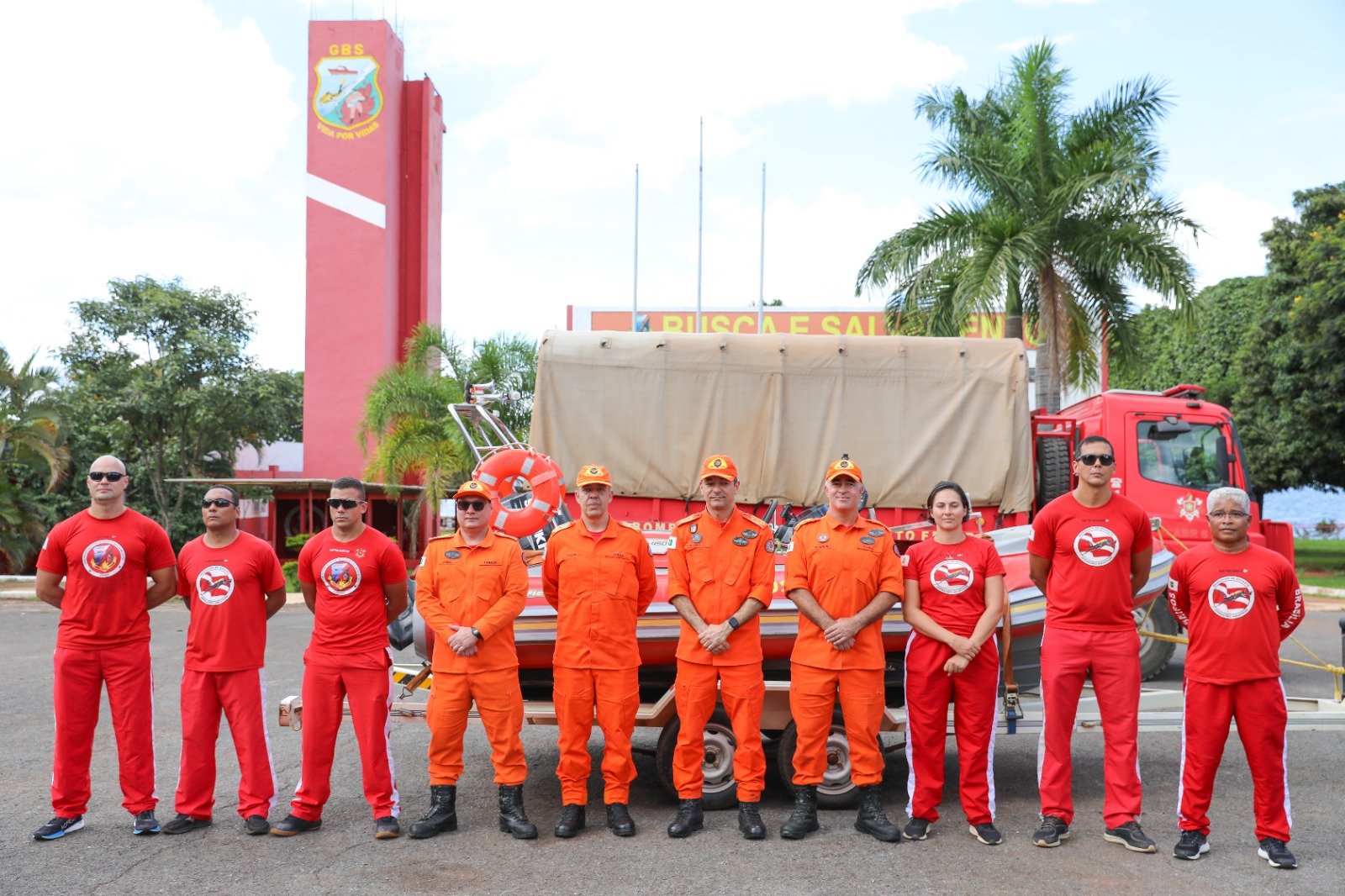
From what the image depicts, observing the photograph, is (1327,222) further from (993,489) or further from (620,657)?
(620,657)

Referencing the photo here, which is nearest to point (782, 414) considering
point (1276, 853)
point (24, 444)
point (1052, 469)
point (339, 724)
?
point (1052, 469)

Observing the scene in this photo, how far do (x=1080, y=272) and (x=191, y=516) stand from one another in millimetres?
20262

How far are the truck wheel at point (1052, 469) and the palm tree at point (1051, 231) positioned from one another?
6.88 meters

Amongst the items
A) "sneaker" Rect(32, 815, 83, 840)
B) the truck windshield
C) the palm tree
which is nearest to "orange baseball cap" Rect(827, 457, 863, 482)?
"sneaker" Rect(32, 815, 83, 840)

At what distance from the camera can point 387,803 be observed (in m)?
5.94

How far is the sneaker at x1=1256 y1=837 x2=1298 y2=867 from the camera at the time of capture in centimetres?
534

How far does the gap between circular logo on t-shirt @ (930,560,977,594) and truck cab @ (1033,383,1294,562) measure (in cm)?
568

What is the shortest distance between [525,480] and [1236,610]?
4.51 m

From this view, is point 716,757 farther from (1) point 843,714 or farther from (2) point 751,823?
(1) point 843,714

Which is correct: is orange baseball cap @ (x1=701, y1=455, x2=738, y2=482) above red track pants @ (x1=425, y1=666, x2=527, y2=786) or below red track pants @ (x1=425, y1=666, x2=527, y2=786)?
above

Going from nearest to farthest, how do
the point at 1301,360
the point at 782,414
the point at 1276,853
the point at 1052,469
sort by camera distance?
the point at 1276,853 < the point at 782,414 < the point at 1052,469 < the point at 1301,360

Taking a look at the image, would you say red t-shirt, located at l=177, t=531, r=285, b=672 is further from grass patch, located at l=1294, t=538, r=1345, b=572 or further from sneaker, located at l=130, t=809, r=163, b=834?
grass patch, located at l=1294, t=538, r=1345, b=572

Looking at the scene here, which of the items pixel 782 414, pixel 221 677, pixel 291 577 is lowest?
pixel 291 577

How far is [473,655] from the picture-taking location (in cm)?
585
